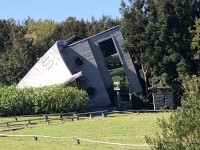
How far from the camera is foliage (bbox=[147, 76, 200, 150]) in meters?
8.96

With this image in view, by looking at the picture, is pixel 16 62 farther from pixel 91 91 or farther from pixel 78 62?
pixel 91 91

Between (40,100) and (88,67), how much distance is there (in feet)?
32.4

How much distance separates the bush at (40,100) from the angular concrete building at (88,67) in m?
5.27

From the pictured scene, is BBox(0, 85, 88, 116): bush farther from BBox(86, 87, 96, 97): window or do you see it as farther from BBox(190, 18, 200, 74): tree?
BBox(190, 18, 200, 74): tree

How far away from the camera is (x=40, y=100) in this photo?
147 feet

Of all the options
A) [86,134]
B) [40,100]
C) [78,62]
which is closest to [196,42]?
[78,62]

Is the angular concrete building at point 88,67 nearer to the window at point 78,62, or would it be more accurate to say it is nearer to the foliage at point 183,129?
the window at point 78,62

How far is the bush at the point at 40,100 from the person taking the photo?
4453cm

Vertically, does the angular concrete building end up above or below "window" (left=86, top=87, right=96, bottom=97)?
above

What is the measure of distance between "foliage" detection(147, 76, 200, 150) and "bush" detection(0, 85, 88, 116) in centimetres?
3575

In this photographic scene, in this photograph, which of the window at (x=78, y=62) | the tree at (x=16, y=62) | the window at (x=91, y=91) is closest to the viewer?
the window at (x=91, y=91)

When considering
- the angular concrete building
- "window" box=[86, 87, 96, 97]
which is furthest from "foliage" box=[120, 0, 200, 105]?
"window" box=[86, 87, 96, 97]

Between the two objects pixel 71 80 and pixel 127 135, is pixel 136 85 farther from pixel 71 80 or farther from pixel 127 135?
pixel 127 135

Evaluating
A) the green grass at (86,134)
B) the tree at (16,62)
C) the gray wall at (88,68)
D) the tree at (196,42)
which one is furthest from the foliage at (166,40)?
the tree at (16,62)
